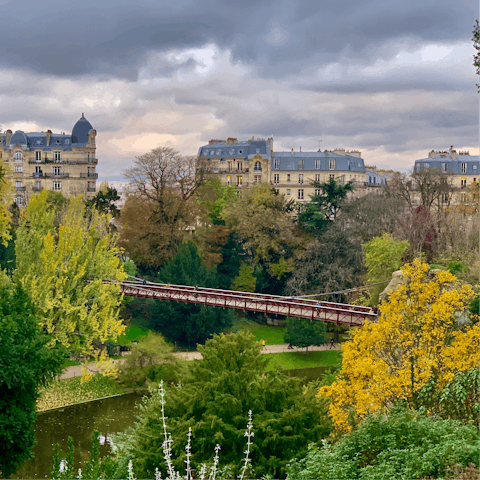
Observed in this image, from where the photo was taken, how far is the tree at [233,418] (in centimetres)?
1341

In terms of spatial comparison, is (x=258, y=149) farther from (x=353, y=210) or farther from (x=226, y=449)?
(x=226, y=449)

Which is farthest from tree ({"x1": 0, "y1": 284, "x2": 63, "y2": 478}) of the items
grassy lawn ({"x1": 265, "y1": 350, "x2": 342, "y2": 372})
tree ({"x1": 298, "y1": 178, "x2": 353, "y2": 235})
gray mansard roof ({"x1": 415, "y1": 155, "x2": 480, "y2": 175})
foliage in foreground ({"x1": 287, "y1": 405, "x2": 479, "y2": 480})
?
gray mansard roof ({"x1": 415, "y1": 155, "x2": 480, "y2": 175})

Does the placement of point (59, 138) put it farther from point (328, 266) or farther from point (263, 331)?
point (328, 266)

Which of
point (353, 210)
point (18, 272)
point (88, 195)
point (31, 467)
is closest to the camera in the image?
point (31, 467)

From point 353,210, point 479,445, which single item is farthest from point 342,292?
point 479,445

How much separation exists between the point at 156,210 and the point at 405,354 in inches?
1167

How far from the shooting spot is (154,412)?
580 inches

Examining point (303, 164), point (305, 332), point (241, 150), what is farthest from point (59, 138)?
point (305, 332)

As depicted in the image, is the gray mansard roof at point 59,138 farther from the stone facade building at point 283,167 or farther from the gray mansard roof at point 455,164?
the gray mansard roof at point 455,164

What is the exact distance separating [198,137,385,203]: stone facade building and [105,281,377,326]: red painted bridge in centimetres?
2644

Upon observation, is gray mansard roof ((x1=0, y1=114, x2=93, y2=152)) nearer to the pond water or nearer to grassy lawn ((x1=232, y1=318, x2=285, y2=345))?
grassy lawn ((x1=232, y1=318, x2=285, y2=345))

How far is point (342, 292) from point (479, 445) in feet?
94.2

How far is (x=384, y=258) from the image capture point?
34219 mm

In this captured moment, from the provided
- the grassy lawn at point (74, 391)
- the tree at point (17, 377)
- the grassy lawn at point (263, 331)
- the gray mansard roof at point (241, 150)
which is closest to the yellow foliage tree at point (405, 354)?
the tree at point (17, 377)
